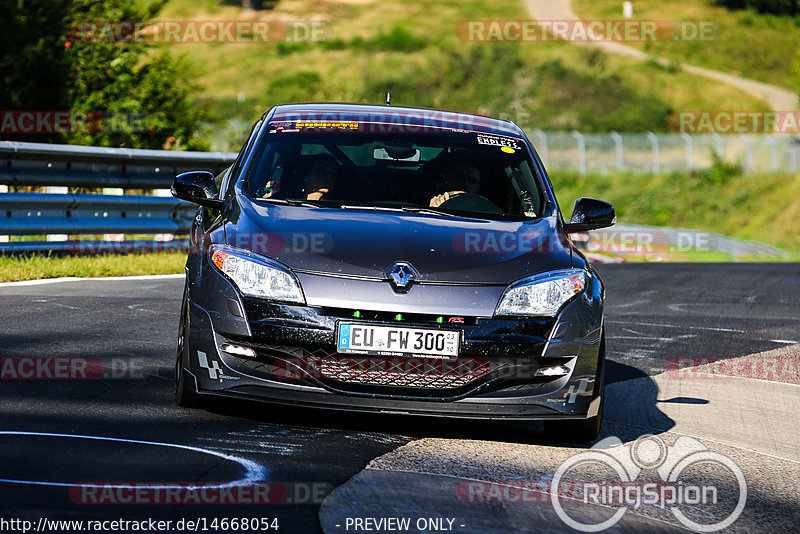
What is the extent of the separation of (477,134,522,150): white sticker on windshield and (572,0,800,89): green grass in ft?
241

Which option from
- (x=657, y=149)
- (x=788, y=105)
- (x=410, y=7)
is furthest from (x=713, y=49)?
(x=657, y=149)

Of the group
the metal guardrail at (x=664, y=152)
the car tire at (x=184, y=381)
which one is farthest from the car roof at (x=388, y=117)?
the metal guardrail at (x=664, y=152)

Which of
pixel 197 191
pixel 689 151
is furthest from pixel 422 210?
pixel 689 151

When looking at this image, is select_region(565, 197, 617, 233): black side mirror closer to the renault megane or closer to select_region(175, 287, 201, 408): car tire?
the renault megane

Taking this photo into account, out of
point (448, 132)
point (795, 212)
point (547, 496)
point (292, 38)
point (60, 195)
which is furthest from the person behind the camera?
point (292, 38)

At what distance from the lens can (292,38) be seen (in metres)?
90.4

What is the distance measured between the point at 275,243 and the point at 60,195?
7.55 m

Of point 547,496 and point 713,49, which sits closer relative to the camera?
point 547,496

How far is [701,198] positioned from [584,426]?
41.8 metres

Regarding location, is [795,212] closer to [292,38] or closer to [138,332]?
[138,332]

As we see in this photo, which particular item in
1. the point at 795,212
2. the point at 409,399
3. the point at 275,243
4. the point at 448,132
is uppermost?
the point at 448,132

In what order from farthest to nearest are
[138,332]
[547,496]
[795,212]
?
[795,212]
[138,332]
[547,496]

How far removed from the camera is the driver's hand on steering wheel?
6625 millimetres
